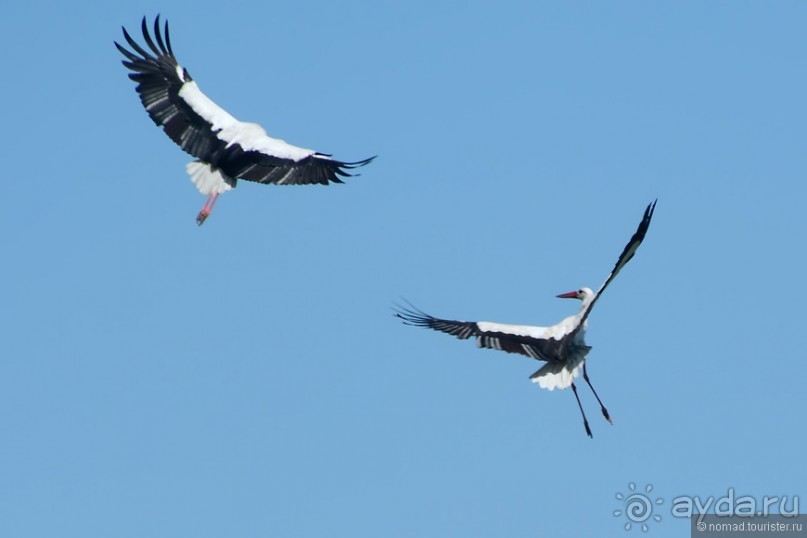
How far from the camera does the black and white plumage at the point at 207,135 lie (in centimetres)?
2161

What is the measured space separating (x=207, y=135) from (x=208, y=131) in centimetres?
5

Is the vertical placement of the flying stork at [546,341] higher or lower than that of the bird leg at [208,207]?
lower

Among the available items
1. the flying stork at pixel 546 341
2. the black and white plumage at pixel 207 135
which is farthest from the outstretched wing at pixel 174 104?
the flying stork at pixel 546 341

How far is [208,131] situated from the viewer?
22078mm

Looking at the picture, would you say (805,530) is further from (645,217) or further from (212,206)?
(212,206)

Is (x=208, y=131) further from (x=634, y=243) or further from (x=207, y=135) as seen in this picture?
(x=634, y=243)

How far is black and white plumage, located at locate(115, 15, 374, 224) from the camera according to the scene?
70.9ft

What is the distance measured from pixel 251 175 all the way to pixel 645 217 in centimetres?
569

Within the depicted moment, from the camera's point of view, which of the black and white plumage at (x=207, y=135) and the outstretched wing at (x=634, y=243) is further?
the black and white plumage at (x=207, y=135)

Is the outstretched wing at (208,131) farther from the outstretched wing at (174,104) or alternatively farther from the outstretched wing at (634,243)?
the outstretched wing at (634,243)

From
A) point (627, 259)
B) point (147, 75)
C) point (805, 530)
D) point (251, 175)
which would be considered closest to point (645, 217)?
point (627, 259)

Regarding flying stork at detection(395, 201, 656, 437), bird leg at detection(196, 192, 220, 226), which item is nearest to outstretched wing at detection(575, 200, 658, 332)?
flying stork at detection(395, 201, 656, 437)

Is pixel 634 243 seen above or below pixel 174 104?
below

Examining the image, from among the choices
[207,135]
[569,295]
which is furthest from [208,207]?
[569,295]
